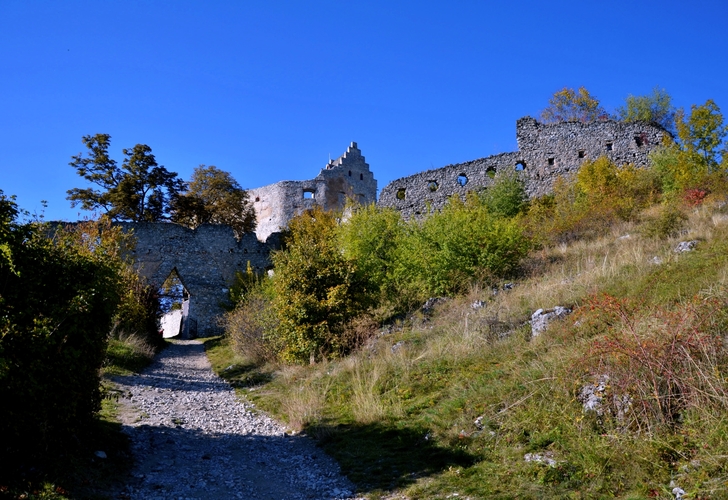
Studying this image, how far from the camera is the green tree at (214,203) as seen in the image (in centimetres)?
3350

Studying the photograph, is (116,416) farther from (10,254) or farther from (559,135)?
(559,135)

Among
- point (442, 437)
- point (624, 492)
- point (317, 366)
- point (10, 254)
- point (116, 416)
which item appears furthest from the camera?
point (317, 366)

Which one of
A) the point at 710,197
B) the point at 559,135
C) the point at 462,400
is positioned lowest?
the point at 462,400

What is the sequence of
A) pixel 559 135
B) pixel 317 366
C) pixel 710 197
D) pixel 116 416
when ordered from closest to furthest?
pixel 116 416 → pixel 317 366 → pixel 710 197 → pixel 559 135

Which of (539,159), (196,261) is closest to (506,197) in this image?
(539,159)

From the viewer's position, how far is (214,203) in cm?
3481

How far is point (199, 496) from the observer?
215 inches

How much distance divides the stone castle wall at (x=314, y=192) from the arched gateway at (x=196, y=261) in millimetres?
8962

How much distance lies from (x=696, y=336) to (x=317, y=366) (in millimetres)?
7569

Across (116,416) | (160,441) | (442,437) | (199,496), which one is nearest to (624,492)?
(442,437)

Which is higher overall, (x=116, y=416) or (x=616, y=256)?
(x=616, y=256)

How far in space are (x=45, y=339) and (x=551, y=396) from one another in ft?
17.1

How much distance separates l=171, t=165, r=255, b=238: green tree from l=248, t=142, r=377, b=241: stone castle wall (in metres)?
2.62

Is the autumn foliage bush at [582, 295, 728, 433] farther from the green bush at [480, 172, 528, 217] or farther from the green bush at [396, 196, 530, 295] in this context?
the green bush at [480, 172, 528, 217]
